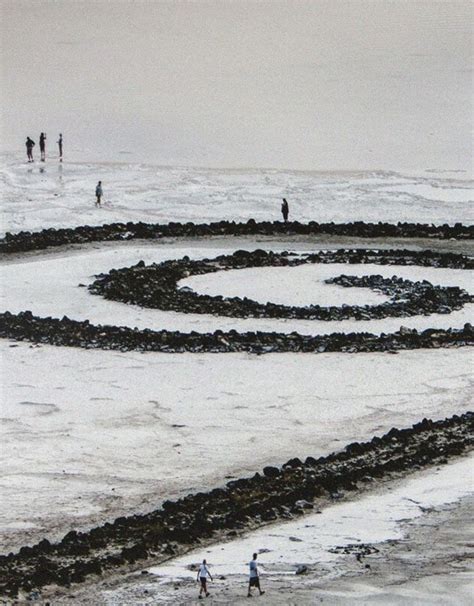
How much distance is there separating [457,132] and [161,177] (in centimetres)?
1475

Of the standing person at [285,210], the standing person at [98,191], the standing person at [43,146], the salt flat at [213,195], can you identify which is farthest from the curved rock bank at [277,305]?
the standing person at [43,146]

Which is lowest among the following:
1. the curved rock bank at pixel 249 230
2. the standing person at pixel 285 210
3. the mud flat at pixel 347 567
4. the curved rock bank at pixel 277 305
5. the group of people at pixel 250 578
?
the mud flat at pixel 347 567

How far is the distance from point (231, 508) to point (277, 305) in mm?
14928

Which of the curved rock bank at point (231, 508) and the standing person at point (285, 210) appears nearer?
the curved rock bank at point (231, 508)

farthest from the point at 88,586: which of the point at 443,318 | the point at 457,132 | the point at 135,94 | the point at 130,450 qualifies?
the point at 135,94

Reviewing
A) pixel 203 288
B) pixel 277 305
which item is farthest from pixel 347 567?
pixel 203 288

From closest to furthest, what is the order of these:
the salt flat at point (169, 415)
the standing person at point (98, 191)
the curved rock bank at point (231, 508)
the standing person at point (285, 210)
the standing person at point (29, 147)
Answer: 1. the curved rock bank at point (231, 508)
2. the salt flat at point (169, 415)
3. the standing person at point (285, 210)
4. the standing person at point (98, 191)
5. the standing person at point (29, 147)

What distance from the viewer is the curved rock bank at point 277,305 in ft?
116

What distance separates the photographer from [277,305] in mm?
35719

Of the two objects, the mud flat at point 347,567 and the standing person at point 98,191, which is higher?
the standing person at point 98,191

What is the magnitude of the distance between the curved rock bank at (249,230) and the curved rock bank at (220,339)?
11624 mm

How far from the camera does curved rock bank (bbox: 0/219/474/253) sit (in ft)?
147

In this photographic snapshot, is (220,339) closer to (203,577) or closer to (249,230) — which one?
(249,230)

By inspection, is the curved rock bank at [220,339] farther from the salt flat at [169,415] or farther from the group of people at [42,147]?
the group of people at [42,147]
